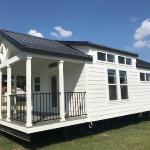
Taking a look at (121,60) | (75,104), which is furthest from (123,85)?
(75,104)

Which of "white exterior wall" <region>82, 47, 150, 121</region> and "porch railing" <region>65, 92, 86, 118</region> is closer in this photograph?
"porch railing" <region>65, 92, 86, 118</region>

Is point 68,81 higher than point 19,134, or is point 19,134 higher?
point 68,81

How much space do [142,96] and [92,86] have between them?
4814 millimetres

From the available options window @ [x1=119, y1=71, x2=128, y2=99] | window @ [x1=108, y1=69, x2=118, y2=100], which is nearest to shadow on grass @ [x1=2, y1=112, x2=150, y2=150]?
window @ [x1=108, y1=69, x2=118, y2=100]

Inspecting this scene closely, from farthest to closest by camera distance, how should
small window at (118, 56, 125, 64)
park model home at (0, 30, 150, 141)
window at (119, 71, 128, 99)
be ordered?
small window at (118, 56, 125, 64), window at (119, 71, 128, 99), park model home at (0, 30, 150, 141)

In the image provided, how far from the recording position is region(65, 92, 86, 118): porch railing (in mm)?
9094

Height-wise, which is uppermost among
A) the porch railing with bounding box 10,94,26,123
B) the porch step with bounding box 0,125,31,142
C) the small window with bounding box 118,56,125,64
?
the small window with bounding box 118,56,125,64

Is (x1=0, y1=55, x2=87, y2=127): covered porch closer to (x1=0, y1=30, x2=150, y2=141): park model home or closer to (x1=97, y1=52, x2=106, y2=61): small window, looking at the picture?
(x1=0, y1=30, x2=150, y2=141): park model home

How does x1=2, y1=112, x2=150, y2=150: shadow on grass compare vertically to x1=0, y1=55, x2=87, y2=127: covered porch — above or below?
below

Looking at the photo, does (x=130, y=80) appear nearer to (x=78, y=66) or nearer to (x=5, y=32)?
(x=78, y=66)

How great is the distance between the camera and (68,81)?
1003 cm

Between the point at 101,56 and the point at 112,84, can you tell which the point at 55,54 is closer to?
the point at 101,56

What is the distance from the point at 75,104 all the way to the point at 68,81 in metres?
1.22

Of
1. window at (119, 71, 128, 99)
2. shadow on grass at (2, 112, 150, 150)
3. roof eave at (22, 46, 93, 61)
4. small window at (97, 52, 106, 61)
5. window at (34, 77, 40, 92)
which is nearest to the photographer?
roof eave at (22, 46, 93, 61)
